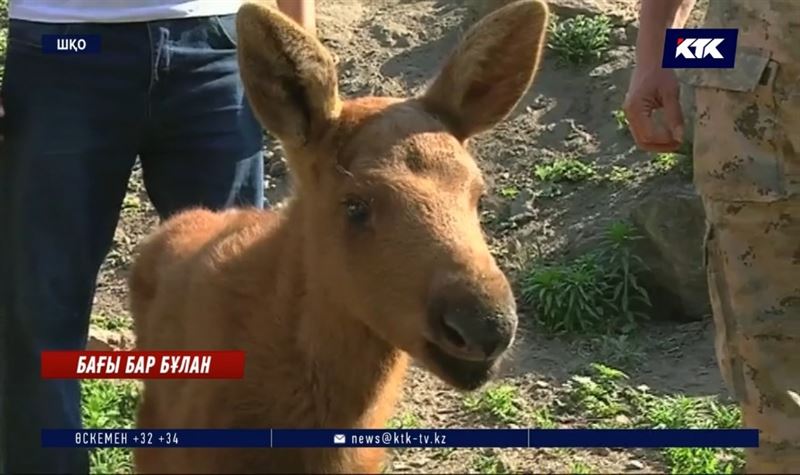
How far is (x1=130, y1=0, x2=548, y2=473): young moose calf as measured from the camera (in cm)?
354

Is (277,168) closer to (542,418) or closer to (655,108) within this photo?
(542,418)

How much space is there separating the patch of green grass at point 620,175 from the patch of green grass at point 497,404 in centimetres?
315

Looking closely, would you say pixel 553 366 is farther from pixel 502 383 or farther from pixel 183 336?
pixel 183 336

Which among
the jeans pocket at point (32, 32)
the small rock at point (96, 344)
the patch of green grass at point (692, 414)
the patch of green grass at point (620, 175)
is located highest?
the jeans pocket at point (32, 32)

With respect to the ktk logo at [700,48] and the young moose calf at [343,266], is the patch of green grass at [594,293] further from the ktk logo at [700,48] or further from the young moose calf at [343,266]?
the young moose calf at [343,266]

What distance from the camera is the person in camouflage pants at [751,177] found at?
446 centimetres

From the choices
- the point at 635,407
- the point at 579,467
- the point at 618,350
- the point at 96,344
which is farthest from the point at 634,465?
the point at 96,344

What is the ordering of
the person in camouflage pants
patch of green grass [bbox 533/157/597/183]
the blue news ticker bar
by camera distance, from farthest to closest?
patch of green grass [bbox 533/157/597/183]
the person in camouflage pants
the blue news ticker bar

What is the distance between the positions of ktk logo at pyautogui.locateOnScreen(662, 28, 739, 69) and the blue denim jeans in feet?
5.24

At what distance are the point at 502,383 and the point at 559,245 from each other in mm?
2325

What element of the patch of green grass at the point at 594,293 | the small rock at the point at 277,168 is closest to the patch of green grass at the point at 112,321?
the small rock at the point at 277,168

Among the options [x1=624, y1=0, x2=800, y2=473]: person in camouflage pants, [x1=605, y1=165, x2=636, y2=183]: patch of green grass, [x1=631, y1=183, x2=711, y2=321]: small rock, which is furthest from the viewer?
[x1=605, y1=165, x2=636, y2=183]: patch of green grass

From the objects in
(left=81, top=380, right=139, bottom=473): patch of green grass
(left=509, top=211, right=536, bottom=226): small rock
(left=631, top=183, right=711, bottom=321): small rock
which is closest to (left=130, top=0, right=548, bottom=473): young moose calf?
(left=81, top=380, right=139, bottom=473): patch of green grass

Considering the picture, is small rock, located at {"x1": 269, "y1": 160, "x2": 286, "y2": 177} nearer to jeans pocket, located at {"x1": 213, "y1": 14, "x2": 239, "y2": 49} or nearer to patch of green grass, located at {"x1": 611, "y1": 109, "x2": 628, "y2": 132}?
patch of green grass, located at {"x1": 611, "y1": 109, "x2": 628, "y2": 132}
